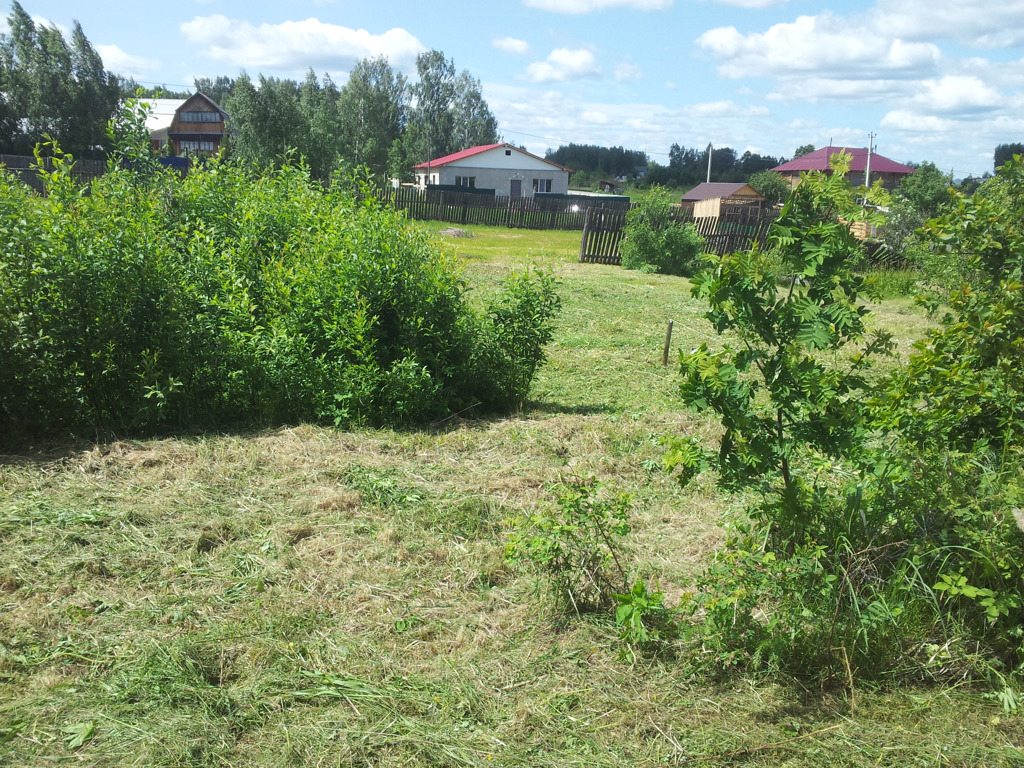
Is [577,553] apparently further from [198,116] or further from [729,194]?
[198,116]

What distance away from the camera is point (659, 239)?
18.8m

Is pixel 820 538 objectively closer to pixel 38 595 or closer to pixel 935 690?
pixel 935 690

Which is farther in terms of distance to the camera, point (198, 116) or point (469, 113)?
point (469, 113)

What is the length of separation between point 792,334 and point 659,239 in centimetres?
1600

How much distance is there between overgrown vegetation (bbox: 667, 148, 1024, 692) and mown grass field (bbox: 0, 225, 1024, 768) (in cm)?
21

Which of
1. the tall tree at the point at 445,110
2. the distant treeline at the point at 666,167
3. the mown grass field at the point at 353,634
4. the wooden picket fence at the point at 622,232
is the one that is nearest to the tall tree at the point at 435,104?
the tall tree at the point at 445,110

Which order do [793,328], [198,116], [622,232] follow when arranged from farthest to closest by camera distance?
[198,116] → [622,232] → [793,328]

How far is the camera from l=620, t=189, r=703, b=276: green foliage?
18750 millimetres

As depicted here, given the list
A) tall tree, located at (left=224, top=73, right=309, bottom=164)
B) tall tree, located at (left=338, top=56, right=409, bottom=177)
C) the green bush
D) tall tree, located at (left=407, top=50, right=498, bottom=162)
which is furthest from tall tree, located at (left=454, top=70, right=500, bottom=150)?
the green bush

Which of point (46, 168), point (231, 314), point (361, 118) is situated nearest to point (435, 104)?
point (361, 118)

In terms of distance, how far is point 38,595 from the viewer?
3.55 meters

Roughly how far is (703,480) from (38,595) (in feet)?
13.2

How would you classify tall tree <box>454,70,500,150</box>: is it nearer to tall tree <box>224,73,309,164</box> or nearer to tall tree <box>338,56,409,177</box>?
tall tree <box>338,56,409,177</box>

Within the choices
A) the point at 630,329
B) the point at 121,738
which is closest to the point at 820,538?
the point at 121,738
